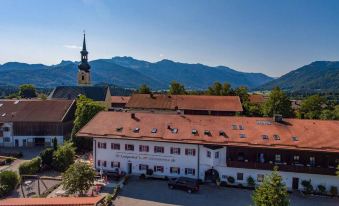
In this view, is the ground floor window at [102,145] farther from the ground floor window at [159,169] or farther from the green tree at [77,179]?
the green tree at [77,179]

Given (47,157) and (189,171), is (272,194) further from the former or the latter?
(47,157)

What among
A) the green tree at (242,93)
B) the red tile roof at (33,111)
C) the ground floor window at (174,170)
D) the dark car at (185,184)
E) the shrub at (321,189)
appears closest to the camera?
the shrub at (321,189)

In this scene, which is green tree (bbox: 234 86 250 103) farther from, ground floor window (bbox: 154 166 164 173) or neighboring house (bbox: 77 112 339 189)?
ground floor window (bbox: 154 166 164 173)

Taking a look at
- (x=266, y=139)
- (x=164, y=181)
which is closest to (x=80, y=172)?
(x=164, y=181)

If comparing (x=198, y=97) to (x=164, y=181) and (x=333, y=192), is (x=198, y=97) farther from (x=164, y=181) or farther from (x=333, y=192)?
(x=333, y=192)

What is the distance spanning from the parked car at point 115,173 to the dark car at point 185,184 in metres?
7.15

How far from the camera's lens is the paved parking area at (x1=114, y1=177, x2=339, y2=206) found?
114 ft

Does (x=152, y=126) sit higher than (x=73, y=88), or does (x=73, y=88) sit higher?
(x=73, y=88)

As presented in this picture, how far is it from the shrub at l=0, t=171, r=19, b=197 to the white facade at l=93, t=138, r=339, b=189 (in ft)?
35.4

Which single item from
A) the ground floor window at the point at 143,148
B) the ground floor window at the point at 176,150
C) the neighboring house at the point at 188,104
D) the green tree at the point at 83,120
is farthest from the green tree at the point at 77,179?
the neighboring house at the point at 188,104

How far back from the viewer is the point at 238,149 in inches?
1574

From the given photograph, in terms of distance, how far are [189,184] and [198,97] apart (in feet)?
136

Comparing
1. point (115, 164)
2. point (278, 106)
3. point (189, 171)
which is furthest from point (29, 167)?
point (278, 106)

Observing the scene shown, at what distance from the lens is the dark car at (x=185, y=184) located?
124 feet
